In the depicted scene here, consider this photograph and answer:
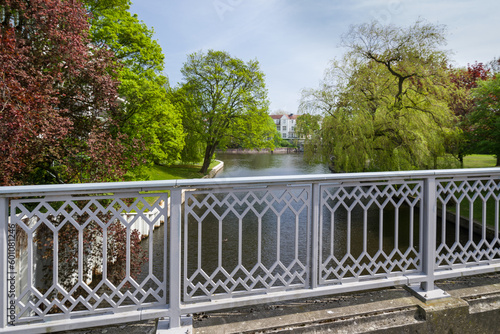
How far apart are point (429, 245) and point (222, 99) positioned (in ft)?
80.3

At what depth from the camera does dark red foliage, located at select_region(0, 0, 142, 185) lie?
14.9ft

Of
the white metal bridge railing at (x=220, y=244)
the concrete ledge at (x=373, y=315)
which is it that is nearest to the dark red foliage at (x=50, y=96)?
the white metal bridge railing at (x=220, y=244)

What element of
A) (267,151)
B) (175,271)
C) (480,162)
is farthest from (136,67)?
(267,151)

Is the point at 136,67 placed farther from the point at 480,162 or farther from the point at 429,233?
the point at 480,162

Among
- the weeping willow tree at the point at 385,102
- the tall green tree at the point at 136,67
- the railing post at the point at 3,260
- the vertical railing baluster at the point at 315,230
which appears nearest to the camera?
the railing post at the point at 3,260

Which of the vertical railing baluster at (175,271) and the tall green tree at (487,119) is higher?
the tall green tree at (487,119)

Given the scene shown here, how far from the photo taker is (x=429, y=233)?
261 cm

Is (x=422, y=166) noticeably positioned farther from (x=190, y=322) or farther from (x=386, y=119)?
(x=190, y=322)

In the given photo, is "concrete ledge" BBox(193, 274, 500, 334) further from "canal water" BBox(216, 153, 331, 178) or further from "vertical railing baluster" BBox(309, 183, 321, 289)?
"canal water" BBox(216, 153, 331, 178)

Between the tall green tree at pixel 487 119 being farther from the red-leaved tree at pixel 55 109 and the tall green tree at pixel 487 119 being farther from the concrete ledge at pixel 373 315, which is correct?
the red-leaved tree at pixel 55 109

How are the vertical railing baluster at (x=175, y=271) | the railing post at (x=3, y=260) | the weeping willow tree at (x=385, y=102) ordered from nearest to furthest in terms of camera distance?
the railing post at (x=3, y=260)
the vertical railing baluster at (x=175, y=271)
the weeping willow tree at (x=385, y=102)

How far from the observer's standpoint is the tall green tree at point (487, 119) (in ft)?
49.9

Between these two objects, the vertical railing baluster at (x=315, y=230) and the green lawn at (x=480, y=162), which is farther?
the green lawn at (x=480, y=162)

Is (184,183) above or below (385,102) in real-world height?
below
